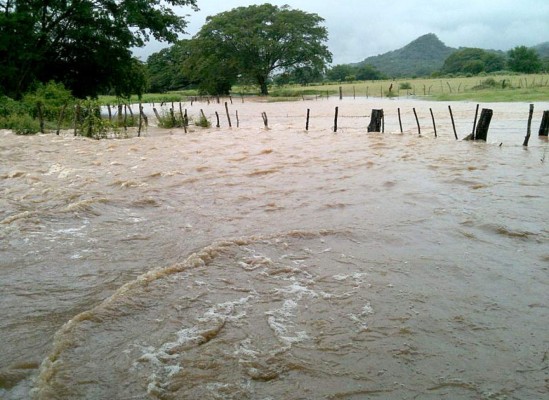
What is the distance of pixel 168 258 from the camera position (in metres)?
5.03

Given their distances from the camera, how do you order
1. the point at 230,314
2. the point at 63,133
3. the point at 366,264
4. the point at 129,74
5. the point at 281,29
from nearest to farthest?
1. the point at 230,314
2. the point at 366,264
3. the point at 63,133
4. the point at 129,74
5. the point at 281,29

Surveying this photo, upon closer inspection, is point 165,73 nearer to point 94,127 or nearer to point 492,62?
point 94,127

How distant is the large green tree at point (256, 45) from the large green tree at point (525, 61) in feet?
147

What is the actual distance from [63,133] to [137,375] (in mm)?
15796

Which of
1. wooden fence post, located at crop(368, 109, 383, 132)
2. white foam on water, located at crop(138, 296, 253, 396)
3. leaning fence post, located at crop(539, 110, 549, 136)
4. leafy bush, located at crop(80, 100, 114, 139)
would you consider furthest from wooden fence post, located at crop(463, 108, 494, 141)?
leafy bush, located at crop(80, 100, 114, 139)

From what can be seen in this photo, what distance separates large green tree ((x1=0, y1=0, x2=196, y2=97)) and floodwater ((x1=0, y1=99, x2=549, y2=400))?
15827 millimetres

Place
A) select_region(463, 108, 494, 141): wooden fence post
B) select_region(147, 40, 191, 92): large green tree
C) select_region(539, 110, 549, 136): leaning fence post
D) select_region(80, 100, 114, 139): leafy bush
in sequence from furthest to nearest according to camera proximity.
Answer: select_region(147, 40, 191, 92): large green tree, select_region(80, 100, 114, 139): leafy bush, select_region(539, 110, 549, 136): leaning fence post, select_region(463, 108, 494, 141): wooden fence post

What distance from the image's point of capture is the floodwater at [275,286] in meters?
3.01

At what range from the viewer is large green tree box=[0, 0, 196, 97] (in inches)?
851

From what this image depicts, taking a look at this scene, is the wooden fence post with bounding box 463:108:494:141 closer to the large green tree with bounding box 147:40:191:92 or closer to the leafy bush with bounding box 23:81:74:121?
the leafy bush with bounding box 23:81:74:121

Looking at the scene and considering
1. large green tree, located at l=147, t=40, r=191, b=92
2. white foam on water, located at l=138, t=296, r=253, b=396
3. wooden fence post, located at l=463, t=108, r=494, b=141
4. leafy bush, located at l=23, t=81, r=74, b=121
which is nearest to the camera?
white foam on water, located at l=138, t=296, r=253, b=396

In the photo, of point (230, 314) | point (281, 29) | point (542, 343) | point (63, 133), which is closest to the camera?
point (542, 343)

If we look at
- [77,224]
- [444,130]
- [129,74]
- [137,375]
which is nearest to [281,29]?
[129,74]

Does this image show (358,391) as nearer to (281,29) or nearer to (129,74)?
(129,74)
